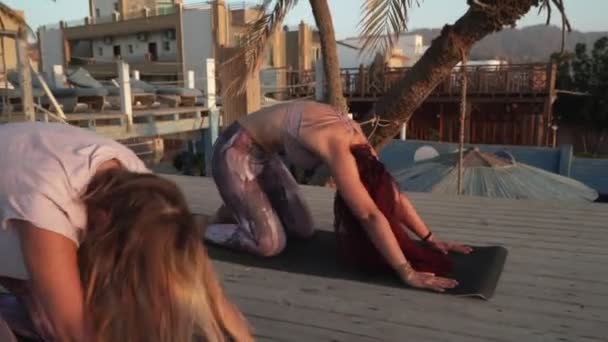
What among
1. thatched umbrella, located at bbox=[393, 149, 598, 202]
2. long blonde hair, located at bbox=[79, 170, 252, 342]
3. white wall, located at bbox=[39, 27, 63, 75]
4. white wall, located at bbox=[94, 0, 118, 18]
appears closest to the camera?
long blonde hair, located at bbox=[79, 170, 252, 342]

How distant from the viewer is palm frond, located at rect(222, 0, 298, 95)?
21.3 feet

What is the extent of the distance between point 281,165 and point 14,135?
1.82 meters

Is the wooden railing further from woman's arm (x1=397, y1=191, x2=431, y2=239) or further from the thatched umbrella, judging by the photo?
woman's arm (x1=397, y1=191, x2=431, y2=239)

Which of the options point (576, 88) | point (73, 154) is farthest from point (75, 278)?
point (576, 88)

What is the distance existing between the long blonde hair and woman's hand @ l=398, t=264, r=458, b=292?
1330 millimetres

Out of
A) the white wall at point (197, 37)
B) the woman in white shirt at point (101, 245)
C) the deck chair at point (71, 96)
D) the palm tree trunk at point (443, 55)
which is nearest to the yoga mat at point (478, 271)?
the woman in white shirt at point (101, 245)

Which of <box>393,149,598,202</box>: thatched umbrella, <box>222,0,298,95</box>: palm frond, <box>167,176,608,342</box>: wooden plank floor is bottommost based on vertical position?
<box>393,149,598,202</box>: thatched umbrella

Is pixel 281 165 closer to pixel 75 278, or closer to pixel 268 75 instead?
pixel 75 278

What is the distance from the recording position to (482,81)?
15820 mm

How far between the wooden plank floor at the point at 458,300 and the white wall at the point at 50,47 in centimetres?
3127

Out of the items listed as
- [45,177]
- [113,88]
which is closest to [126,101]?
[113,88]

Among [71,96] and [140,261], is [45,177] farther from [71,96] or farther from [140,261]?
[71,96]

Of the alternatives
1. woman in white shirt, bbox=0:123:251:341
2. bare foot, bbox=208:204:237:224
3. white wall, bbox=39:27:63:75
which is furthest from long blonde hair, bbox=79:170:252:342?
white wall, bbox=39:27:63:75

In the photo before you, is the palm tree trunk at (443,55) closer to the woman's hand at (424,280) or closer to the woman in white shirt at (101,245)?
the woman's hand at (424,280)
